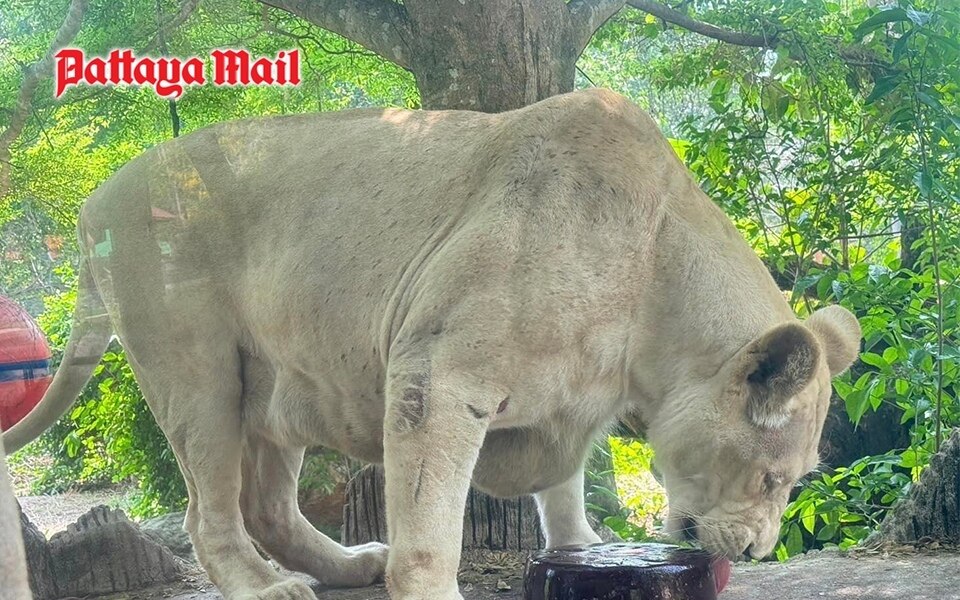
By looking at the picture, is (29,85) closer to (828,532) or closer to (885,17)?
(885,17)

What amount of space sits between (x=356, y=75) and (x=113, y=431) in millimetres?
1455

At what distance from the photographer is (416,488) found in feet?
9.73

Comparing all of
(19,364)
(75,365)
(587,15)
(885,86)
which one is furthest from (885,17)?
(19,364)

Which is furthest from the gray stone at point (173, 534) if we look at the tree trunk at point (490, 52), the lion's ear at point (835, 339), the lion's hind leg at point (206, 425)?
the lion's ear at point (835, 339)

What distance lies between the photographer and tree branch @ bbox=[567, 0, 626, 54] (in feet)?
13.7

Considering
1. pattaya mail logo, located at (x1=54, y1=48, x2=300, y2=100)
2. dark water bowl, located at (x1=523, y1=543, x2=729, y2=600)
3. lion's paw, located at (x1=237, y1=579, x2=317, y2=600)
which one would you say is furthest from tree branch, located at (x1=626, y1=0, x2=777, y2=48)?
lion's paw, located at (x1=237, y1=579, x2=317, y2=600)

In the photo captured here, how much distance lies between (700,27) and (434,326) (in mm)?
2039

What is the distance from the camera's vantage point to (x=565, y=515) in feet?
13.1

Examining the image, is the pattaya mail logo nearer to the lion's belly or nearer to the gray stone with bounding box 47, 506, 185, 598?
the lion's belly

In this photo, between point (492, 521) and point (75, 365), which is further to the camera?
point (492, 521)

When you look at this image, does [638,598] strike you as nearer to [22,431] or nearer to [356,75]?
[22,431]

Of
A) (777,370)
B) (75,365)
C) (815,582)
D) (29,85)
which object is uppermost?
(29,85)

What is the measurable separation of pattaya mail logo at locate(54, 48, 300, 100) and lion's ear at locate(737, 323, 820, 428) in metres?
1.55

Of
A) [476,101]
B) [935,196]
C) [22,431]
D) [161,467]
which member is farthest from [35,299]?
[935,196]
